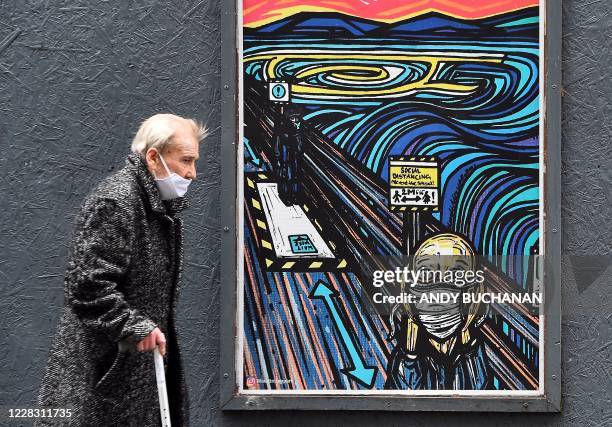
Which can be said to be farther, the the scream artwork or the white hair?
the the scream artwork

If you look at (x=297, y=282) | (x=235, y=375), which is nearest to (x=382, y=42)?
(x=297, y=282)

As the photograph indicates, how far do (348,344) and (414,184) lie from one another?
0.83m

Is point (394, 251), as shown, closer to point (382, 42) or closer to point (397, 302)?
point (397, 302)

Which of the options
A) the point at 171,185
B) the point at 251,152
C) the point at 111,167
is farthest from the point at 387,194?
the point at 171,185

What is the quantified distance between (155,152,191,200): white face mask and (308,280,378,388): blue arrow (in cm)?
142

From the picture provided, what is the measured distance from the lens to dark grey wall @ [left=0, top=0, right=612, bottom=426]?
16.5 feet

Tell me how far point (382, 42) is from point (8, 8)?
182 centimetres

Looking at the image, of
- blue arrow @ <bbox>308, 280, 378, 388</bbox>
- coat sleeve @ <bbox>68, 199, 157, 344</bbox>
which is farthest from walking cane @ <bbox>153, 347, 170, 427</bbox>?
blue arrow @ <bbox>308, 280, 378, 388</bbox>

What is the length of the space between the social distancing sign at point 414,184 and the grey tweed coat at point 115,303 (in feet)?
4.97

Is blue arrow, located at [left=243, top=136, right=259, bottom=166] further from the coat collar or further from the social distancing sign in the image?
the coat collar

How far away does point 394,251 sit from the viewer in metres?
5.04

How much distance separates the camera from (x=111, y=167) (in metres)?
5.08

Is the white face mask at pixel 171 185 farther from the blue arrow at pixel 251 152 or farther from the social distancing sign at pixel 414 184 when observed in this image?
the social distancing sign at pixel 414 184

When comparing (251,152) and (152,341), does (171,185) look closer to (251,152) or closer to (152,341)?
(152,341)
